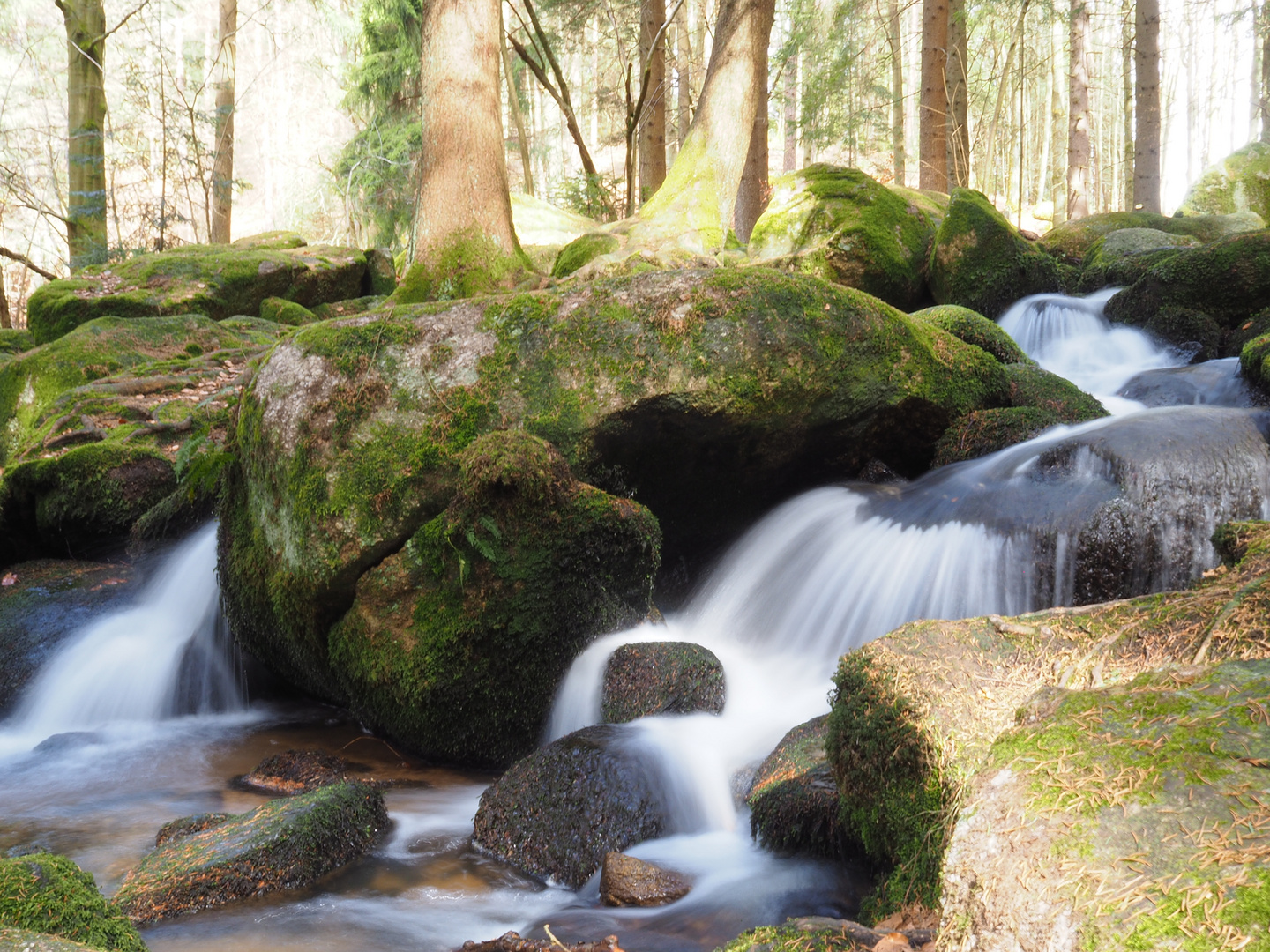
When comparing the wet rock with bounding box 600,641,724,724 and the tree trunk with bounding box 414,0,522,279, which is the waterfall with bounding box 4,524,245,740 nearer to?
the wet rock with bounding box 600,641,724,724

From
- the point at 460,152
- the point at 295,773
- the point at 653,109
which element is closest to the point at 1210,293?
the point at 460,152

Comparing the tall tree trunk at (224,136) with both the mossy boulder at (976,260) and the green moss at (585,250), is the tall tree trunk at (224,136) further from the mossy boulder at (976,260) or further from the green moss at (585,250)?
the mossy boulder at (976,260)

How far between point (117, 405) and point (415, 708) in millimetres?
6192

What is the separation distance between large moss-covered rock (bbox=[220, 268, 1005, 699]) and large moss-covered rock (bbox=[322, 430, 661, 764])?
0.49 ft

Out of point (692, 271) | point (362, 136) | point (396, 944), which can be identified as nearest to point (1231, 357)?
point (692, 271)

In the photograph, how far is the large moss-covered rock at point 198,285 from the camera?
41.1 feet

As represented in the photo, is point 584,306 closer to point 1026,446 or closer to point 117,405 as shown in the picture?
point 1026,446

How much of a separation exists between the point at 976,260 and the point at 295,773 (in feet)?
28.9

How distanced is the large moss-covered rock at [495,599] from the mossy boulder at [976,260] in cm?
665

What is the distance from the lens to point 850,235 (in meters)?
10.2

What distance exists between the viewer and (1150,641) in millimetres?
2611

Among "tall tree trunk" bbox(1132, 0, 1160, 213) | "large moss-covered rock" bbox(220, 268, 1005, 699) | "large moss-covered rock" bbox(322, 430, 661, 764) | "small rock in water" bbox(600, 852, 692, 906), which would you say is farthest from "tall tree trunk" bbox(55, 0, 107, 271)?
"tall tree trunk" bbox(1132, 0, 1160, 213)

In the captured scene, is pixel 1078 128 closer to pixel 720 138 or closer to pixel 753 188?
pixel 753 188

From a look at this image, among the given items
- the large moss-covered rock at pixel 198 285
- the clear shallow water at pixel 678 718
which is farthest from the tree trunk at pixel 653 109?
the clear shallow water at pixel 678 718
